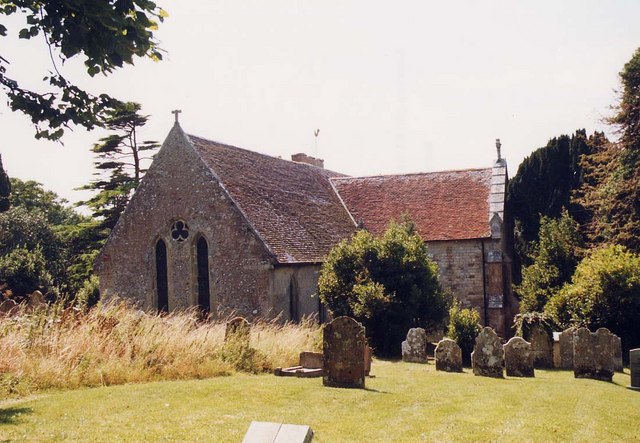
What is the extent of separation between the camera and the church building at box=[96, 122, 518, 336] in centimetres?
2141

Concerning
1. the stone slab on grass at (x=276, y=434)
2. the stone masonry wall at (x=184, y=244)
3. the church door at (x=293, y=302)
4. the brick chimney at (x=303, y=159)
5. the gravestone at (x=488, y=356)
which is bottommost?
the gravestone at (x=488, y=356)

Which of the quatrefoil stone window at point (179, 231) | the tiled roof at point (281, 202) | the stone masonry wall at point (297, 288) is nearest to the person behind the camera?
the stone masonry wall at point (297, 288)

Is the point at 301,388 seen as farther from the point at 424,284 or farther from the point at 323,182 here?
the point at 323,182

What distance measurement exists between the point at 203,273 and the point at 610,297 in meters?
13.9

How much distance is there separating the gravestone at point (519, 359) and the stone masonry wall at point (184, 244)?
26.8 feet

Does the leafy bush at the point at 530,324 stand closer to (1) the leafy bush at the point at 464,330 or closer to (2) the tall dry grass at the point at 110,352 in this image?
(1) the leafy bush at the point at 464,330

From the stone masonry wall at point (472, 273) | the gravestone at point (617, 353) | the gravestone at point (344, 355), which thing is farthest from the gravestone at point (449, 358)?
the stone masonry wall at point (472, 273)

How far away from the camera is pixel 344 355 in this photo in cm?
1241

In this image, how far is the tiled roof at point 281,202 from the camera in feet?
72.6

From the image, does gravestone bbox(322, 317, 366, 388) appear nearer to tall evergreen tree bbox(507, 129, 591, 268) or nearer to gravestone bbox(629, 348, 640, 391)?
gravestone bbox(629, 348, 640, 391)

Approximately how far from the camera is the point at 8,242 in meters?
47.7

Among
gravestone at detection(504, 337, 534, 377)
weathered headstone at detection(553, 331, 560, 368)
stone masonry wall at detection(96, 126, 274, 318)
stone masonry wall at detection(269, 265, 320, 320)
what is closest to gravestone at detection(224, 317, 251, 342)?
stone masonry wall at detection(269, 265, 320, 320)

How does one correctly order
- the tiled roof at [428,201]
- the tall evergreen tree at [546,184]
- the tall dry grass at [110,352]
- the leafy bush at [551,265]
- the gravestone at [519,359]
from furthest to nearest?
the tall evergreen tree at [546,184], the tiled roof at [428,201], the leafy bush at [551,265], the gravestone at [519,359], the tall dry grass at [110,352]

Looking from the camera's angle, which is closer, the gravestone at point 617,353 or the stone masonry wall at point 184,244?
the gravestone at point 617,353
